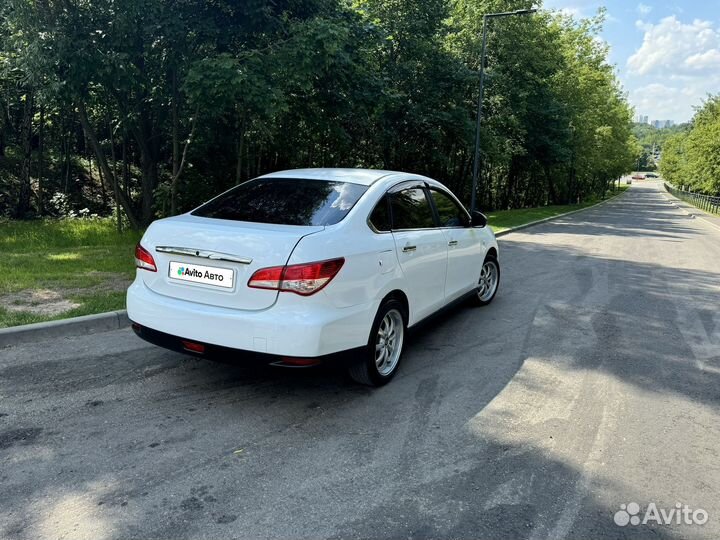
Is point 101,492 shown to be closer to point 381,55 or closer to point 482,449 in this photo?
point 482,449

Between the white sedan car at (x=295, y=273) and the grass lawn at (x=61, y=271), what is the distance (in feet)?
7.55

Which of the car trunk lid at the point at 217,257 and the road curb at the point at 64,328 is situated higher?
the car trunk lid at the point at 217,257

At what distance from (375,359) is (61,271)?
573 centimetres

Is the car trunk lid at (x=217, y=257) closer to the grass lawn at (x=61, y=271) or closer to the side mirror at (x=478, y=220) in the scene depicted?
the grass lawn at (x=61, y=271)

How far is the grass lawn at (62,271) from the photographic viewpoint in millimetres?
5785

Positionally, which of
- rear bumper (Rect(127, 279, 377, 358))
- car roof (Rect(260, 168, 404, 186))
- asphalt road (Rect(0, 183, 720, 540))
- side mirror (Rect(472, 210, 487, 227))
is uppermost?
car roof (Rect(260, 168, 404, 186))

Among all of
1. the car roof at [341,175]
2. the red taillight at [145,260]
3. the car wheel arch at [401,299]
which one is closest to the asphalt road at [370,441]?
the car wheel arch at [401,299]

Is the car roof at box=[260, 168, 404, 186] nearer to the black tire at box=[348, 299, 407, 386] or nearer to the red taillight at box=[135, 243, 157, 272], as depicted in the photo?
the black tire at box=[348, 299, 407, 386]

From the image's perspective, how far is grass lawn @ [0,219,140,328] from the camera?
579 cm

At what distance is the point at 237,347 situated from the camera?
3549 mm

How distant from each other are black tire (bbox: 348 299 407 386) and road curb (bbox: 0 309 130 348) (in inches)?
115

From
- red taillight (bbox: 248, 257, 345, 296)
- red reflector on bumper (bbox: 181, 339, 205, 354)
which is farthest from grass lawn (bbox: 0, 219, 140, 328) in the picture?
red taillight (bbox: 248, 257, 345, 296)

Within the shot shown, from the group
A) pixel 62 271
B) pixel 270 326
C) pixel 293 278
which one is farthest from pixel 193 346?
pixel 62 271

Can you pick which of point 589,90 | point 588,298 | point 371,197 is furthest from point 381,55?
point 589,90
